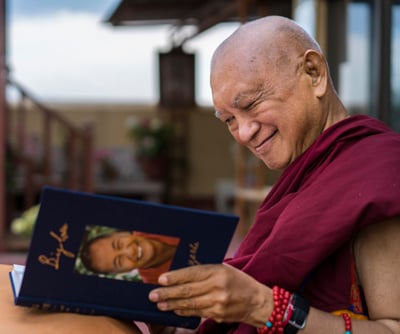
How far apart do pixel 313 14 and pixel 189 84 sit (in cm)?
287

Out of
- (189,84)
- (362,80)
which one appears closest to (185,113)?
(189,84)

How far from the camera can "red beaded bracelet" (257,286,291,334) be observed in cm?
125

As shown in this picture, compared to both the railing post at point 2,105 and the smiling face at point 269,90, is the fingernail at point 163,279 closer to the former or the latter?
the smiling face at point 269,90

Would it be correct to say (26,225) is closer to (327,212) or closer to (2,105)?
(2,105)

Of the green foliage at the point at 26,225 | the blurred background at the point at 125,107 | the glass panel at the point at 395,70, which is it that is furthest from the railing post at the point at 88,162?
the glass panel at the point at 395,70

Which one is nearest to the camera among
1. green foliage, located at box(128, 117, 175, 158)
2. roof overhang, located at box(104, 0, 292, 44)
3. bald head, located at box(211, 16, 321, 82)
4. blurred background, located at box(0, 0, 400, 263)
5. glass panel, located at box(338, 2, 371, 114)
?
bald head, located at box(211, 16, 321, 82)

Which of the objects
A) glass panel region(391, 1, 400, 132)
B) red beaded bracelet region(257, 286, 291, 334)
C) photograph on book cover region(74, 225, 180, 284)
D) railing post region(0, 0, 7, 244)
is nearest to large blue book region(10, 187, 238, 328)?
photograph on book cover region(74, 225, 180, 284)

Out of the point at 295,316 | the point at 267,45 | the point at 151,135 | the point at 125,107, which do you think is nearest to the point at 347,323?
the point at 295,316

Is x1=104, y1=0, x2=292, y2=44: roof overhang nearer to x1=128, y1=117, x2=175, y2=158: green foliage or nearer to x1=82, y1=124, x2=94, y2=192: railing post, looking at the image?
x1=128, y1=117, x2=175, y2=158: green foliage

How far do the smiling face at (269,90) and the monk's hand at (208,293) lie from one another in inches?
11.7

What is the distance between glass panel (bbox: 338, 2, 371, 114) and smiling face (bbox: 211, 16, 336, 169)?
3.45m

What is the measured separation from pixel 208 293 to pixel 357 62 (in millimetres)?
3967

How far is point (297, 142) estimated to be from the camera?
143 cm

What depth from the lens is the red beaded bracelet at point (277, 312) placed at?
1.25 m
